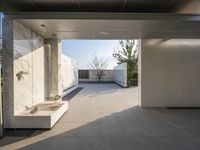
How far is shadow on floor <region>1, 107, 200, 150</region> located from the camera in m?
3.52

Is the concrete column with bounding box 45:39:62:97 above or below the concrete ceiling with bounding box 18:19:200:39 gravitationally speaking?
below

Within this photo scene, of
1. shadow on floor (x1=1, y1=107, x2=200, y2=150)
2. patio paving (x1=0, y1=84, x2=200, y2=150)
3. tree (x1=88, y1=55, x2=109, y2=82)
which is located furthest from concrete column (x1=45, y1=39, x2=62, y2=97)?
tree (x1=88, y1=55, x2=109, y2=82)

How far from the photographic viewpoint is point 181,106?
23.4 ft

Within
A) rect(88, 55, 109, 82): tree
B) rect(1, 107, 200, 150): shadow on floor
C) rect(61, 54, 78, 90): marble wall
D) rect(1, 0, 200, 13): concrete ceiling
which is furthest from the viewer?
rect(88, 55, 109, 82): tree

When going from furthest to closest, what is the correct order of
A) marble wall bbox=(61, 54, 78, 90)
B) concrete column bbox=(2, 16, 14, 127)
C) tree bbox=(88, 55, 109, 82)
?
tree bbox=(88, 55, 109, 82)
marble wall bbox=(61, 54, 78, 90)
concrete column bbox=(2, 16, 14, 127)

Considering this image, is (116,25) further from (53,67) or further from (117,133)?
(53,67)

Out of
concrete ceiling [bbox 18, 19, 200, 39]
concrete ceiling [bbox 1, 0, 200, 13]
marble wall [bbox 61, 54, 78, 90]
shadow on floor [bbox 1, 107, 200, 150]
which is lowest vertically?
shadow on floor [bbox 1, 107, 200, 150]

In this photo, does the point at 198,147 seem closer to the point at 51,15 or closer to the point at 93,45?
the point at 51,15

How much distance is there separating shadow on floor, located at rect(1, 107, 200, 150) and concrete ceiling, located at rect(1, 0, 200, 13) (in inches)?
105

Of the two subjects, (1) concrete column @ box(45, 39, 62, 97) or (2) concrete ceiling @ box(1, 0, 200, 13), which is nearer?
(2) concrete ceiling @ box(1, 0, 200, 13)

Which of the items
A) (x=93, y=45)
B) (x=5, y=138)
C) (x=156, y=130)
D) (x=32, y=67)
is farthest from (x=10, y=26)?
(x=93, y=45)

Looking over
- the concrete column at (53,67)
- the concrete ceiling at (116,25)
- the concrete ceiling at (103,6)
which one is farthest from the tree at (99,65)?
the concrete ceiling at (103,6)

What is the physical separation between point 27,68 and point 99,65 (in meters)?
18.6

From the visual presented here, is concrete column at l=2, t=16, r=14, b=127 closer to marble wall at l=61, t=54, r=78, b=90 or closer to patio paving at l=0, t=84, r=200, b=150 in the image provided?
patio paving at l=0, t=84, r=200, b=150
